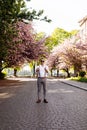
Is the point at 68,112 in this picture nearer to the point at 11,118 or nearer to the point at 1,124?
the point at 11,118

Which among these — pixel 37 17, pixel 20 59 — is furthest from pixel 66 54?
pixel 37 17

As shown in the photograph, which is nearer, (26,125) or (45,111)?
(26,125)

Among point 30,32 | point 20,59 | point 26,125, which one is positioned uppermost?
point 30,32

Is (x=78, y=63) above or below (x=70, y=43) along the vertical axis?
below

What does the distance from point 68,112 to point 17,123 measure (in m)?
2.84

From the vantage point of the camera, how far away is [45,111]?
1236 cm

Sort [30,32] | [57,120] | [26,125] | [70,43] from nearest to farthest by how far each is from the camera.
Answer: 1. [26,125]
2. [57,120]
3. [30,32]
4. [70,43]

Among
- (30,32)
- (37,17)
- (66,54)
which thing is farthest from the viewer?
(66,54)

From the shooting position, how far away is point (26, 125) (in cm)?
925

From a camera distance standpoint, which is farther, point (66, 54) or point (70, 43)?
point (70, 43)

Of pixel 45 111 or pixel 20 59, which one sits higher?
pixel 20 59

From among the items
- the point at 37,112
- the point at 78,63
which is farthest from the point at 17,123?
the point at 78,63

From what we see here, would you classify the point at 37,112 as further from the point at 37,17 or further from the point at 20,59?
the point at 20,59

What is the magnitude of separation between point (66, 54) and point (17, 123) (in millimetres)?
50243
